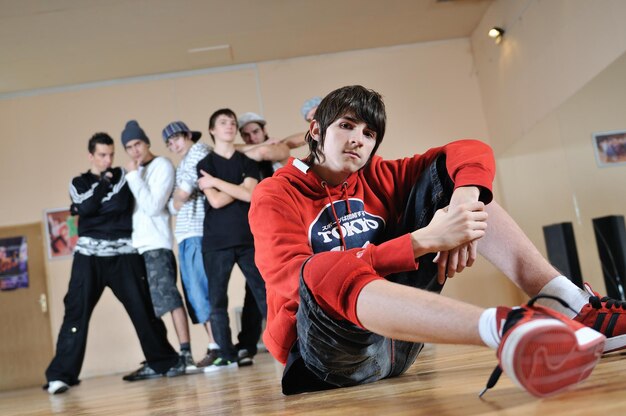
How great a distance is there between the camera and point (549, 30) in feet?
18.2

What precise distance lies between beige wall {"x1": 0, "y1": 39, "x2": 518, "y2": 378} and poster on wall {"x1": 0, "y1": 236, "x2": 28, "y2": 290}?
200mm

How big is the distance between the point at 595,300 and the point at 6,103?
6915 mm

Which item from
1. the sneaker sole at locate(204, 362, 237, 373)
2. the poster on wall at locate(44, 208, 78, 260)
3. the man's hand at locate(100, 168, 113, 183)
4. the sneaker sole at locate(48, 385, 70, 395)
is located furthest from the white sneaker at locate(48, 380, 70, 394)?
the poster on wall at locate(44, 208, 78, 260)

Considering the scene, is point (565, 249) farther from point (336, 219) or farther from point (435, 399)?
point (435, 399)

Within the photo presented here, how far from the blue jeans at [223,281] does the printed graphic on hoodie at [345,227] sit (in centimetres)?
226

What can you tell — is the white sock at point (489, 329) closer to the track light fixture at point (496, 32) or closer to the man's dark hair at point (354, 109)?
the man's dark hair at point (354, 109)

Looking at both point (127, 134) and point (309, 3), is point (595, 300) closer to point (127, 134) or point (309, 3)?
point (127, 134)

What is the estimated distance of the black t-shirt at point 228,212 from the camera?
13.0ft

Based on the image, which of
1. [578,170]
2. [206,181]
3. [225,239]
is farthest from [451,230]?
[578,170]

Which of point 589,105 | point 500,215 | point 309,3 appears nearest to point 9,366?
point 309,3

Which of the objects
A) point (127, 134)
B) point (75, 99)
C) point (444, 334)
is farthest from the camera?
point (75, 99)

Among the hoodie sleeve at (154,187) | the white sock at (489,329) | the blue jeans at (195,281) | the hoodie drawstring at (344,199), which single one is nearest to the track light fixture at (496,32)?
the hoodie sleeve at (154,187)

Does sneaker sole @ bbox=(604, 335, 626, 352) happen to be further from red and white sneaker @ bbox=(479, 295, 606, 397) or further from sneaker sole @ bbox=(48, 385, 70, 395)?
sneaker sole @ bbox=(48, 385, 70, 395)

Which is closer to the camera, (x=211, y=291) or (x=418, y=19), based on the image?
(x=211, y=291)
